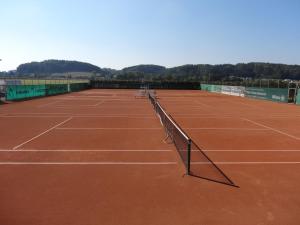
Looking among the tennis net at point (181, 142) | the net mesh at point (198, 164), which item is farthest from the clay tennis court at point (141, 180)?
the tennis net at point (181, 142)

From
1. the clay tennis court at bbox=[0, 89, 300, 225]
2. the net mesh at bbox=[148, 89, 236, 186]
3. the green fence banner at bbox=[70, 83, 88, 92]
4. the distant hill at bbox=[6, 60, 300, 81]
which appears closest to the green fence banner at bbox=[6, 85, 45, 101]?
the green fence banner at bbox=[70, 83, 88, 92]

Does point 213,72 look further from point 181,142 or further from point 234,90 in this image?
point 181,142

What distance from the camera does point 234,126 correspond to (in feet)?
60.6

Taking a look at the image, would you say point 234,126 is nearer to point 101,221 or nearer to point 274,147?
point 274,147

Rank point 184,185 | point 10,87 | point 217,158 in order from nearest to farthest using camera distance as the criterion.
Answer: point 184,185, point 217,158, point 10,87

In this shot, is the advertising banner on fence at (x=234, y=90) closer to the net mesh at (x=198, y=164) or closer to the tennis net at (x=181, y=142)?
the tennis net at (x=181, y=142)

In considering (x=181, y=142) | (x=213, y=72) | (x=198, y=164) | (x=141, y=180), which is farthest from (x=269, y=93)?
(x=213, y=72)

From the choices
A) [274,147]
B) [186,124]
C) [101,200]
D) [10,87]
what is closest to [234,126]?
[186,124]

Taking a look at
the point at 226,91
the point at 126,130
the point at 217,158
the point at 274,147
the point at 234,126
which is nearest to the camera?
the point at 217,158

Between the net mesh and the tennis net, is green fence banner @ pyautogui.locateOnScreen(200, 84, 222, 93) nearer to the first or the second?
the tennis net

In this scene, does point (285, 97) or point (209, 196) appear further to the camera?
point (285, 97)

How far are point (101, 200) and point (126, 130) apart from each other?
958 centimetres

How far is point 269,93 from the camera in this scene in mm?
43000

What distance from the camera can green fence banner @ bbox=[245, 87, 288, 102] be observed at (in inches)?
1540
